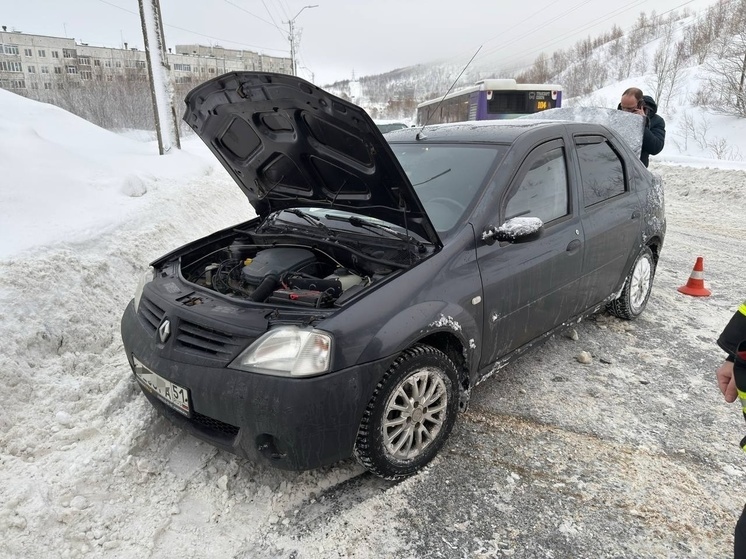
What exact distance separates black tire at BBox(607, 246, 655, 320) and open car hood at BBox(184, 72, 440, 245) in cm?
251

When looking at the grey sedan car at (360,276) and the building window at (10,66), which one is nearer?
the grey sedan car at (360,276)

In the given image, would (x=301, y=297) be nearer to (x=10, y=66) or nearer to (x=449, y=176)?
(x=449, y=176)

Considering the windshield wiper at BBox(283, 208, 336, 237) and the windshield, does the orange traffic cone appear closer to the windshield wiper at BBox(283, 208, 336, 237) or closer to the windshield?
the windshield

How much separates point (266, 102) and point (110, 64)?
6211cm

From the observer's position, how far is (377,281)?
91.0 inches

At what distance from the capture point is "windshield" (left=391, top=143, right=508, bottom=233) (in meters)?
2.75

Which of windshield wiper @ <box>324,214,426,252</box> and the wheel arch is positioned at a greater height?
windshield wiper @ <box>324,214,426,252</box>

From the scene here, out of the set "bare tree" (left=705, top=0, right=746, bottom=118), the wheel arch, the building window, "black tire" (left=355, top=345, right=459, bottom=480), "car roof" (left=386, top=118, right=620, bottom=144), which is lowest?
"black tire" (left=355, top=345, right=459, bottom=480)

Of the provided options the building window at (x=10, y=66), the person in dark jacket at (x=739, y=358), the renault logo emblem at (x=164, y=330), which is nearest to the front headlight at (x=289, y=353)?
the renault logo emblem at (x=164, y=330)

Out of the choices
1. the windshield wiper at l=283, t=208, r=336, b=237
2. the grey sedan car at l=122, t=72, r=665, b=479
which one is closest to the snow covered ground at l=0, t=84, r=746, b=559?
the grey sedan car at l=122, t=72, r=665, b=479

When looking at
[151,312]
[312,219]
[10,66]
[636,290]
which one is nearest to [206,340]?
[151,312]

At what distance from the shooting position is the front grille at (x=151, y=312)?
8.15ft

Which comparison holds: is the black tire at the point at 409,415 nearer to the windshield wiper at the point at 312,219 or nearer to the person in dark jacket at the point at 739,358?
the windshield wiper at the point at 312,219

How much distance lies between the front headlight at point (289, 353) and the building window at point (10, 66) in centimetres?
6554
